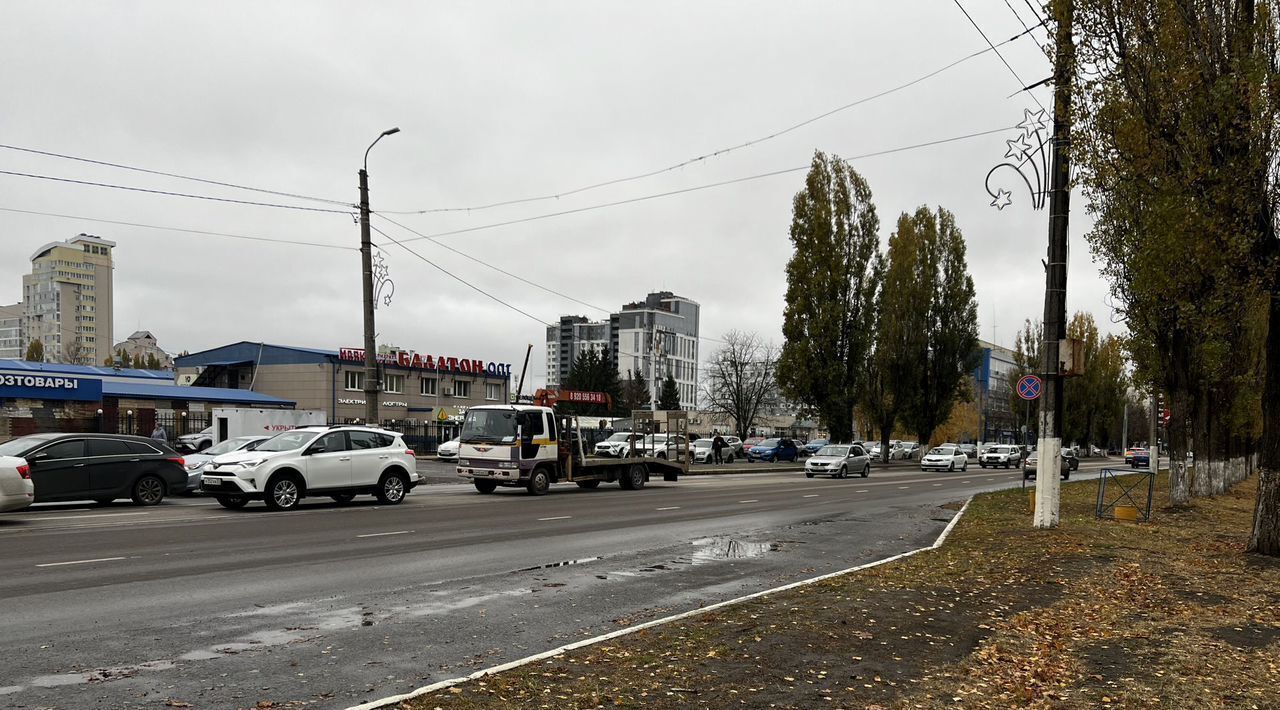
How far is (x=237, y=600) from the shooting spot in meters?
8.73

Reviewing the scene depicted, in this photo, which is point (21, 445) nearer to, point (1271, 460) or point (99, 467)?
point (99, 467)

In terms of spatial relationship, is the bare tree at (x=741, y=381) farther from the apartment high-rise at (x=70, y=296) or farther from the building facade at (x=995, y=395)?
the apartment high-rise at (x=70, y=296)

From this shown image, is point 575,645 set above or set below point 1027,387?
below

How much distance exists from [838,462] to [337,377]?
40.3 meters

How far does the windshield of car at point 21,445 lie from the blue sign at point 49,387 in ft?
64.1

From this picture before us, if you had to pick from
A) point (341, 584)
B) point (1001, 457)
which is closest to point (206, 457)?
point (341, 584)

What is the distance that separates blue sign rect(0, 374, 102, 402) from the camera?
34781 mm

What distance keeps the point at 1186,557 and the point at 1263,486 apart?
1534 mm

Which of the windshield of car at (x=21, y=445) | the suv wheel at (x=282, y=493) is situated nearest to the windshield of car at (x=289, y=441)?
the suv wheel at (x=282, y=493)

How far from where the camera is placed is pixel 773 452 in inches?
2356

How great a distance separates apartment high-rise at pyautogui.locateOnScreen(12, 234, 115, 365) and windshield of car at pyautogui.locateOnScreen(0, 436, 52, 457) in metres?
140

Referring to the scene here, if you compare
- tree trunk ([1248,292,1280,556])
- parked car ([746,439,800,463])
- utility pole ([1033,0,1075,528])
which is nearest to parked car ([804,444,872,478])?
parked car ([746,439,800,463])

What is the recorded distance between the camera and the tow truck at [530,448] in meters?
23.6

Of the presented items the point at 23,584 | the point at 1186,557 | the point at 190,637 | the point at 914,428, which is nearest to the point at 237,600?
the point at 190,637
